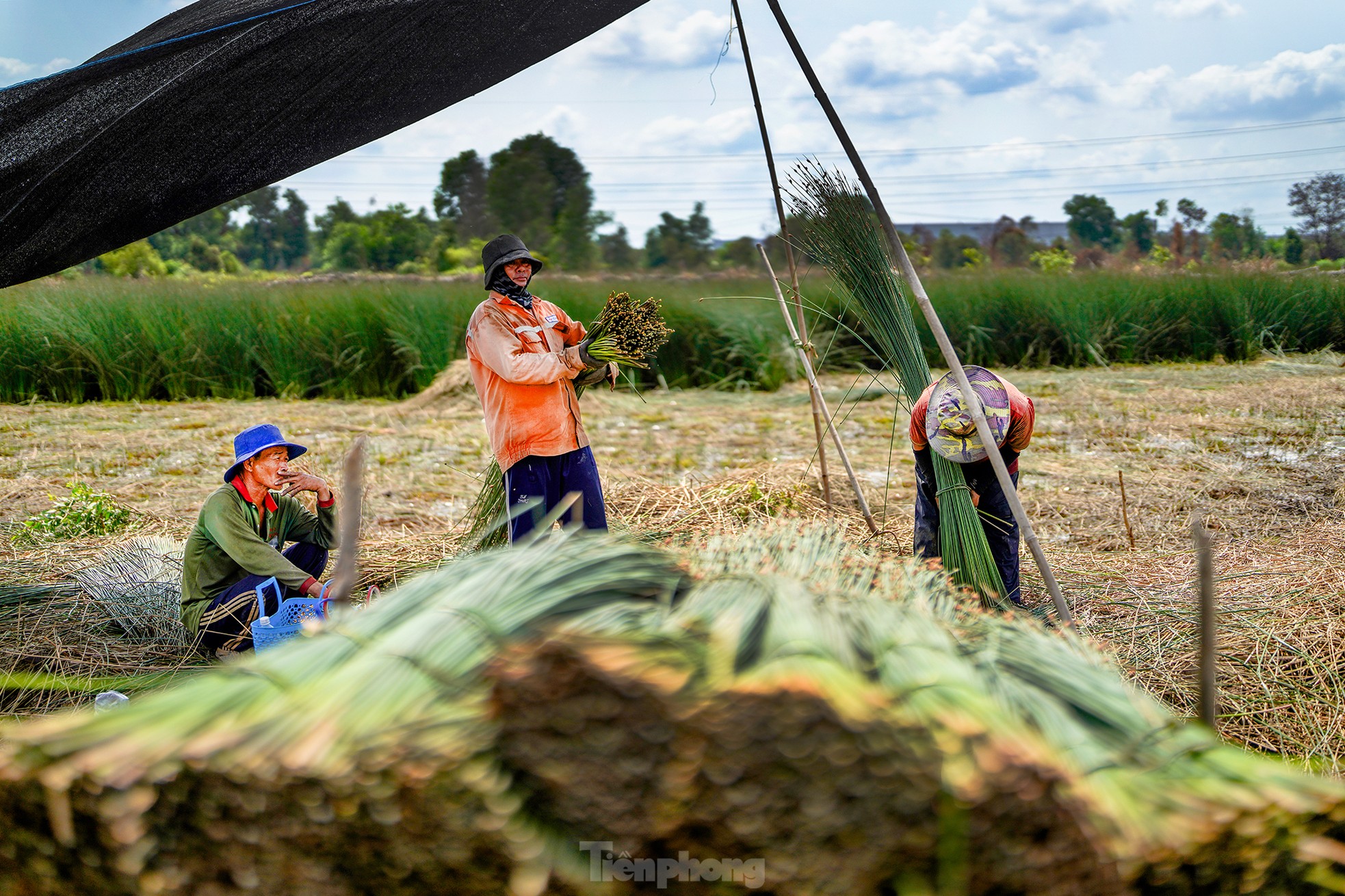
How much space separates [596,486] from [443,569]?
223cm

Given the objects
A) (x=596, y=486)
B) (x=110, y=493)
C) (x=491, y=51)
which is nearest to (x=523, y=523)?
(x=596, y=486)

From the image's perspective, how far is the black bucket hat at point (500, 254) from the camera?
334cm

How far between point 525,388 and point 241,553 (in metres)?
1.10

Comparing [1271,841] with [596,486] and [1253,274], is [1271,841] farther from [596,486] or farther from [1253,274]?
[1253,274]

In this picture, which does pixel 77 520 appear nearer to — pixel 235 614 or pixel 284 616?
pixel 235 614

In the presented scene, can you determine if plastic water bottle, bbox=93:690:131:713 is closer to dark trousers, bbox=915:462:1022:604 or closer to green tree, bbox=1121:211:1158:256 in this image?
dark trousers, bbox=915:462:1022:604

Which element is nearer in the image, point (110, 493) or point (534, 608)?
point (534, 608)

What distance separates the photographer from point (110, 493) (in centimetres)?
551

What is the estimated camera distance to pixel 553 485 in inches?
135

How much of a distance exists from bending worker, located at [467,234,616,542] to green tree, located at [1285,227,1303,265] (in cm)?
1314

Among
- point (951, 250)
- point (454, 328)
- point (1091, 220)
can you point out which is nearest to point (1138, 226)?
point (1091, 220)

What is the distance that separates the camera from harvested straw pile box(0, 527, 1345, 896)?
92cm

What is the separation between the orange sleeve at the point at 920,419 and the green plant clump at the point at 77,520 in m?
3.98

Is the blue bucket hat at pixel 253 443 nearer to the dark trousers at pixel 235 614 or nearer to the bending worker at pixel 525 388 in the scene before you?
the dark trousers at pixel 235 614
